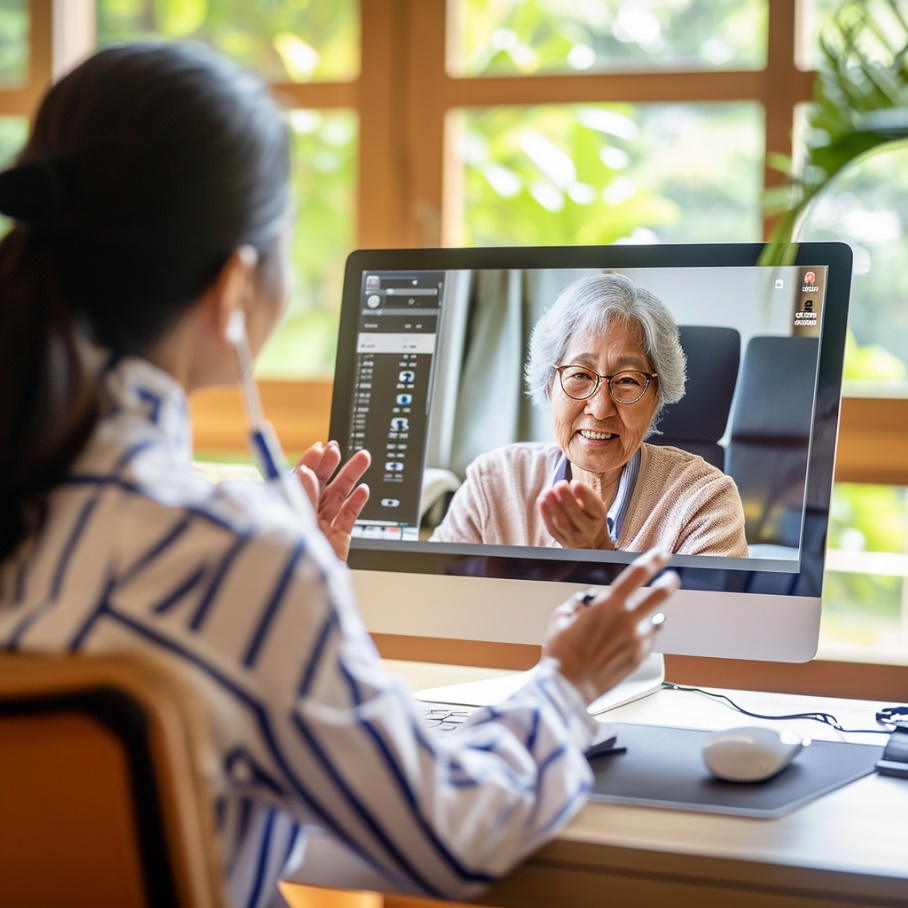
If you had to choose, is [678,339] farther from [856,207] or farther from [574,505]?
[856,207]

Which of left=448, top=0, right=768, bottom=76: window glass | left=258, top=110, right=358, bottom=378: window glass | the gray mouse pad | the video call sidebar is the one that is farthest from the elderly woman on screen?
left=258, top=110, right=358, bottom=378: window glass

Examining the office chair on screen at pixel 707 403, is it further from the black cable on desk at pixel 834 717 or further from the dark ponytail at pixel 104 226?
the dark ponytail at pixel 104 226

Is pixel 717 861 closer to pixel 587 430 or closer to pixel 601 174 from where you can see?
pixel 587 430

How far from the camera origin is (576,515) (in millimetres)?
1198

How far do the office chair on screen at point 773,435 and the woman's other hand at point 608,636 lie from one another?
0.35 metres

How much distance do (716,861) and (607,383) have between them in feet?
1.84

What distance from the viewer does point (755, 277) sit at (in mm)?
1198

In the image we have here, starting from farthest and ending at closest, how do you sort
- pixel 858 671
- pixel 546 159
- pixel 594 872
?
pixel 546 159, pixel 858 671, pixel 594 872

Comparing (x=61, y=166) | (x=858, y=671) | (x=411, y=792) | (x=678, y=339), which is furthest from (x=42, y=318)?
(x=858, y=671)

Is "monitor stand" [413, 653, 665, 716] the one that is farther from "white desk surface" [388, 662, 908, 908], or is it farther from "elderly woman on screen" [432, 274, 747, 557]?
"white desk surface" [388, 662, 908, 908]

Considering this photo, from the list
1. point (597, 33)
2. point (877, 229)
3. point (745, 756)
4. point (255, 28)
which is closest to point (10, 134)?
point (255, 28)

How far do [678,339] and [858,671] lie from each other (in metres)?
0.66

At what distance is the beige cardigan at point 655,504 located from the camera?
3.86 ft

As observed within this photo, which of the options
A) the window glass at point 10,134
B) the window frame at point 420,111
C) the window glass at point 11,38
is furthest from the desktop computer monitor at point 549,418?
the window glass at point 11,38
